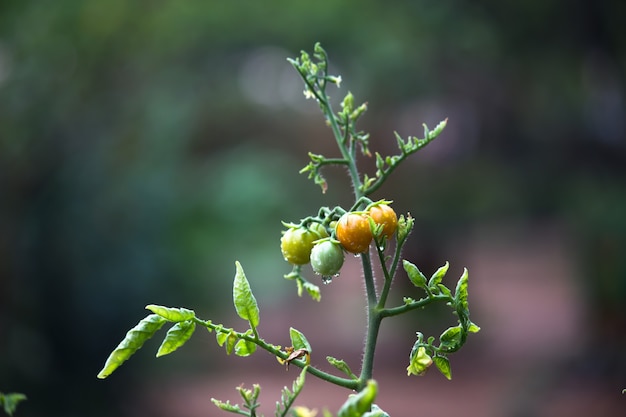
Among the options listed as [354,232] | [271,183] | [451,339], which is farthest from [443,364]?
[271,183]

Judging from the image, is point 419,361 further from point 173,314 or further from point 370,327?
point 173,314

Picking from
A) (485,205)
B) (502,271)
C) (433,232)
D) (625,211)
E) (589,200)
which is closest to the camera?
(625,211)

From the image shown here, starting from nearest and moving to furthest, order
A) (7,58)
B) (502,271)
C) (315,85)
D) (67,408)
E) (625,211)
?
(315,85)
(67,408)
(7,58)
(625,211)
(502,271)

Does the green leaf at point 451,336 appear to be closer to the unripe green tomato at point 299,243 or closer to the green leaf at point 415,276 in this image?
the green leaf at point 415,276

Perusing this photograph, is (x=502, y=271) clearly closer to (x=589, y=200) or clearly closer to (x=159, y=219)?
(x=589, y=200)

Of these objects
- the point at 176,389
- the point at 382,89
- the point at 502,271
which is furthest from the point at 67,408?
the point at 502,271
